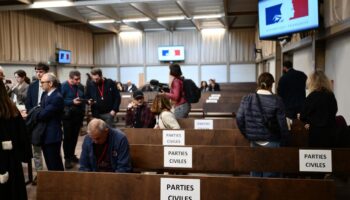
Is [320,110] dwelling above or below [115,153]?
above

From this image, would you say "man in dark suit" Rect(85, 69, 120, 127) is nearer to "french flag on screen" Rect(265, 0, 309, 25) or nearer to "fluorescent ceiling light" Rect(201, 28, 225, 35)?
"french flag on screen" Rect(265, 0, 309, 25)

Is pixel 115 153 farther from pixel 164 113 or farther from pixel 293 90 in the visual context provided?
pixel 293 90

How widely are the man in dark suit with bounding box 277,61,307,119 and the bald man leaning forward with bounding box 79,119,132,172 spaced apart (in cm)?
329

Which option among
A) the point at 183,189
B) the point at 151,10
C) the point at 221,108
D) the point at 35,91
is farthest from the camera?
the point at 151,10

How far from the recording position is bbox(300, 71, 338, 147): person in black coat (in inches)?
144

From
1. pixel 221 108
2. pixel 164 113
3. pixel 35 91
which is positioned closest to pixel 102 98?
pixel 35 91

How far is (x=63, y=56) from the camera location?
1664 centimetres

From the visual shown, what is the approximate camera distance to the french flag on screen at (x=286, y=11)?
5.61m

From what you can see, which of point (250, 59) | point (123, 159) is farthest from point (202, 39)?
point (123, 159)

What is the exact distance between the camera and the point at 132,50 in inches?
810

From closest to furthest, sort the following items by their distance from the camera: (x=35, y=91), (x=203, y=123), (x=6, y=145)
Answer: (x=6, y=145) < (x=35, y=91) < (x=203, y=123)

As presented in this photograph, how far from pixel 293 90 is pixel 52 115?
360cm

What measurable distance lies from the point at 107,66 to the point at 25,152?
18.3 metres

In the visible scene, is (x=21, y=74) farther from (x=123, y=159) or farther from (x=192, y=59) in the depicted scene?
(x=192, y=59)
